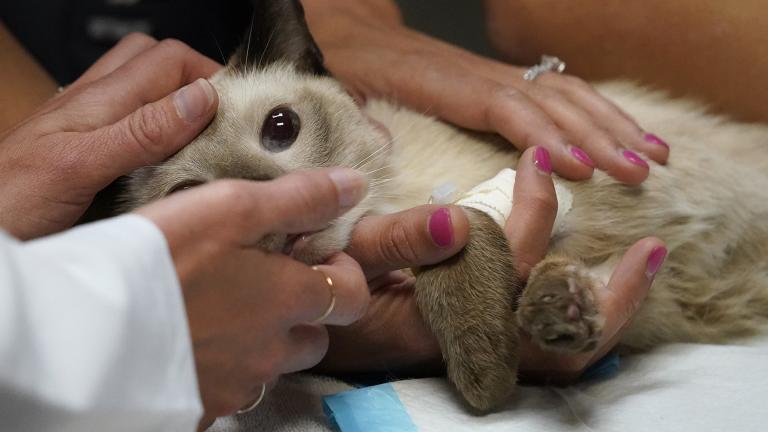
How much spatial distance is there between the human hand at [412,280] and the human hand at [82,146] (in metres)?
0.39

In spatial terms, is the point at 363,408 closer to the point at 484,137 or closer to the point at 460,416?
the point at 460,416

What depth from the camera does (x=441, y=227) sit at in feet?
3.79

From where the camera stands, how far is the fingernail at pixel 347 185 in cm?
95

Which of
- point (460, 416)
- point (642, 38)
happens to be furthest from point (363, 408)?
point (642, 38)

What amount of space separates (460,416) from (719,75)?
1.25m

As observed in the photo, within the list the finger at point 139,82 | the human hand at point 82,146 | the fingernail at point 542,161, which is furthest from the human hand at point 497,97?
the human hand at point 82,146

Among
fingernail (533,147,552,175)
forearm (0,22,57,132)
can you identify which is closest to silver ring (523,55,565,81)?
fingernail (533,147,552,175)

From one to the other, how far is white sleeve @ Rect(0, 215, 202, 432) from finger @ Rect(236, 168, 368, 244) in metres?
0.13

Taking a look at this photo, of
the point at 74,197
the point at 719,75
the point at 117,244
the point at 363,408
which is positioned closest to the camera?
the point at 117,244

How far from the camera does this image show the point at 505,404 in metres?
1.24

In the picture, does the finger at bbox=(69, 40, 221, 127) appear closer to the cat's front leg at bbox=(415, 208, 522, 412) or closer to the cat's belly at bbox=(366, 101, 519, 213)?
the cat's belly at bbox=(366, 101, 519, 213)

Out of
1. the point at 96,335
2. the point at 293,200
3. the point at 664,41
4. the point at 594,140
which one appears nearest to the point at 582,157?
the point at 594,140

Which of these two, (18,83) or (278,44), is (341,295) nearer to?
(278,44)

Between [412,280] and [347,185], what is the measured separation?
480mm
